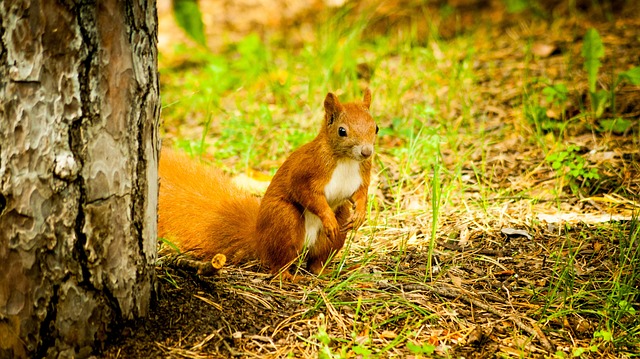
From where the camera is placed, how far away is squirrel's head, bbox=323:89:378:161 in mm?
2357

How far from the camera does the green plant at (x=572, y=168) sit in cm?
306

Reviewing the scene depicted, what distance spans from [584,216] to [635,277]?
603mm

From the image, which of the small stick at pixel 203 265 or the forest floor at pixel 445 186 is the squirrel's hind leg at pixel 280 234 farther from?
the small stick at pixel 203 265

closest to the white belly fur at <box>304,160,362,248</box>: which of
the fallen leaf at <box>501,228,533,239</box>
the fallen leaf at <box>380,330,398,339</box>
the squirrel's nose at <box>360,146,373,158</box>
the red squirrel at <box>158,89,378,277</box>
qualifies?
the red squirrel at <box>158,89,378,277</box>

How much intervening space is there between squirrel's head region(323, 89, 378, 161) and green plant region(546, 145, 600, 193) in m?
1.17

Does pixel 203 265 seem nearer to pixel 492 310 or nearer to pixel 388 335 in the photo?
pixel 388 335

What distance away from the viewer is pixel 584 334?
7.05 ft

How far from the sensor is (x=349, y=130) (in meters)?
2.37

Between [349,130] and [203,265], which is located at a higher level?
[349,130]

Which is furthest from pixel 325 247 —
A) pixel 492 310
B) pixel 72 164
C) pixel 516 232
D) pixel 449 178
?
pixel 72 164

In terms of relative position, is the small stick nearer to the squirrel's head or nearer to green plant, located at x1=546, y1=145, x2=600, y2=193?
the squirrel's head

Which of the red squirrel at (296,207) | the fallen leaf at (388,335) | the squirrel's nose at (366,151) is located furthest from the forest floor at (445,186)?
the squirrel's nose at (366,151)

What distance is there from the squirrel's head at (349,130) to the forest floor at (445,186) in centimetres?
32

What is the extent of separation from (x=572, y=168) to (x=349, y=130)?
4.23ft
